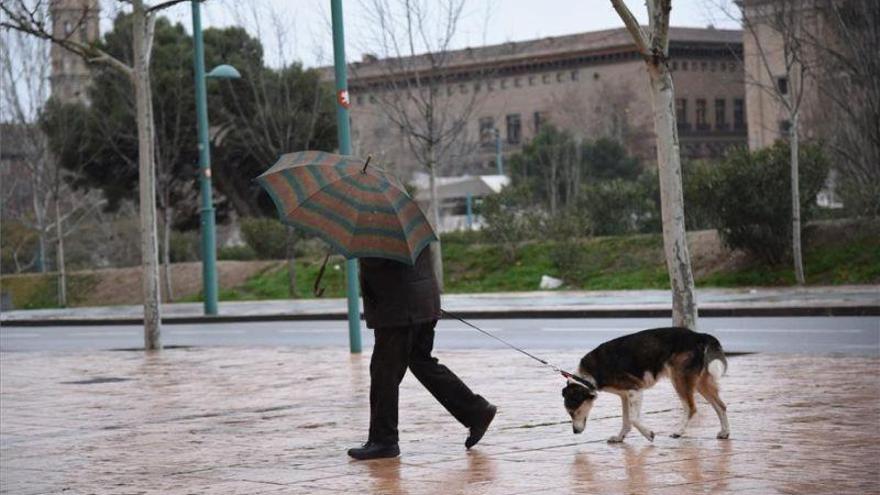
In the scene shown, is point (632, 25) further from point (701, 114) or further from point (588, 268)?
point (701, 114)

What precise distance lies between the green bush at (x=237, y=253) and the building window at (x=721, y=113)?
1819 inches

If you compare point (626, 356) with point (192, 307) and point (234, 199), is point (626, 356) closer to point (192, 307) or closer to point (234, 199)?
point (192, 307)

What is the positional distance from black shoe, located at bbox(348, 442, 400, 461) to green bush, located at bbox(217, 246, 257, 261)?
36885 mm

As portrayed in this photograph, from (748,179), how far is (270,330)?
10134 mm

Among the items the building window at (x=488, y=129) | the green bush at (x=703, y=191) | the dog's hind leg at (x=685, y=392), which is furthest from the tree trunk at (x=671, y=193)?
the building window at (x=488, y=129)

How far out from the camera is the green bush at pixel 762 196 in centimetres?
3095

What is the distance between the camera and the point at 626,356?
9.55 metres

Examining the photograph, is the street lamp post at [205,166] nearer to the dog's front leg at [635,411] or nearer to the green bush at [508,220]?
the green bush at [508,220]

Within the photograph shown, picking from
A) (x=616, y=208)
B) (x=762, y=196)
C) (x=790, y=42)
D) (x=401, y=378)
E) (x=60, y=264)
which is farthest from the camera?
(x=60, y=264)

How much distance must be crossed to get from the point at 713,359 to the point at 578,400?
842 mm

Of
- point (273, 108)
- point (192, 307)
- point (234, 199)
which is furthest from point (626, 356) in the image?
point (234, 199)

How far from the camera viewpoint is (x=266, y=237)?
1702 inches

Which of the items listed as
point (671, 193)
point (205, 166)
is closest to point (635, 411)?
point (671, 193)

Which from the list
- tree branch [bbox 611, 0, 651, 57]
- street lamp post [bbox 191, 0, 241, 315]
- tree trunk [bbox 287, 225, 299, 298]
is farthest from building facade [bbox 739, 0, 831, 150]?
tree branch [bbox 611, 0, 651, 57]
